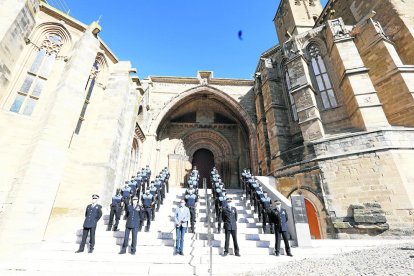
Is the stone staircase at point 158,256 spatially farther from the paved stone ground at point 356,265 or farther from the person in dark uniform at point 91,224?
the paved stone ground at point 356,265

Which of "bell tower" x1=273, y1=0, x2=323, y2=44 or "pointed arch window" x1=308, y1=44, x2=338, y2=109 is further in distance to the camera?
"bell tower" x1=273, y1=0, x2=323, y2=44

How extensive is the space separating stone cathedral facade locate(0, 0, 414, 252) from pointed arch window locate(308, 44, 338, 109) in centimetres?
6

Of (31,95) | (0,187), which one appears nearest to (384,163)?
(0,187)

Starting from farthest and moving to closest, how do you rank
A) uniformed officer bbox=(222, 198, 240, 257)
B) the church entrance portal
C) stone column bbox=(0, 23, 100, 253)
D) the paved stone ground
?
the church entrance portal, stone column bbox=(0, 23, 100, 253), uniformed officer bbox=(222, 198, 240, 257), the paved stone ground

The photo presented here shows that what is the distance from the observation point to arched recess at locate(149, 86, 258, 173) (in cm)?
1412

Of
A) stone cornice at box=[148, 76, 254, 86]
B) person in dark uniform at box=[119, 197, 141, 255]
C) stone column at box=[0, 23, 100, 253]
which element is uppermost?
stone cornice at box=[148, 76, 254, 86]

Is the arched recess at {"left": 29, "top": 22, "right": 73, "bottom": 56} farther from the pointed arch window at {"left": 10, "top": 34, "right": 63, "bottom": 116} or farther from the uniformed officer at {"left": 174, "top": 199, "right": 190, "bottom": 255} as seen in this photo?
the uniformed officer at {"left": 174, "top": 199, "right": 190, "bottom": 255}

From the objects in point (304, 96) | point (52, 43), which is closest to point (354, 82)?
point (304, 96)

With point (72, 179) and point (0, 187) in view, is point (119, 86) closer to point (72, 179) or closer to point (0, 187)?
point (72, 179)

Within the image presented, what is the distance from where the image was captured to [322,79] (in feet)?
35.1

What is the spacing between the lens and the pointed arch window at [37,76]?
21.4 ft

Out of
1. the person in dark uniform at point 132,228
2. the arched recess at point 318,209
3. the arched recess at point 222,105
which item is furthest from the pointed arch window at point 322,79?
the person in dark uniform at point 132,228

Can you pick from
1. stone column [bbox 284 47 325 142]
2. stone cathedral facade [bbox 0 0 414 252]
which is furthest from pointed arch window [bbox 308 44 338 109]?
stone column [bbox 284 47 325 142]

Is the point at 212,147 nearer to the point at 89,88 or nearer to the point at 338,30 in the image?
the point at 89,88
